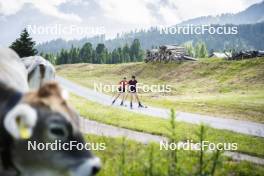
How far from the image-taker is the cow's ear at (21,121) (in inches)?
230

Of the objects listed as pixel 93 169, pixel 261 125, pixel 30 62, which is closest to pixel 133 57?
pixel 261 125

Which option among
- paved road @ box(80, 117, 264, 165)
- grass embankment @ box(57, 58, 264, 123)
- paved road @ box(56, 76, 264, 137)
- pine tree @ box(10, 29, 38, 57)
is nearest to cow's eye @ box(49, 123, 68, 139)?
paved road @ box(80, 117, 264, 165)

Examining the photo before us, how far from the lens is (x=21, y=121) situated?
5855 millimetres

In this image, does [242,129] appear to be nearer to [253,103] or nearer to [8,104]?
[253,103]

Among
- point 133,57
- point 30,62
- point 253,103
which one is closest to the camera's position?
point 30,62

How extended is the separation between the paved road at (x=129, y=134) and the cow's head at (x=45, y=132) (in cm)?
866

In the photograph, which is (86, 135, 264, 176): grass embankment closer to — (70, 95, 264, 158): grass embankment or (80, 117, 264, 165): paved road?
(80, 117, 264, 165): paved road

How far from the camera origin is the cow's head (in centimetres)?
586

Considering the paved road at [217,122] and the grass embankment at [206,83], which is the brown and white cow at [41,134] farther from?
the grass embankment at [206,83]

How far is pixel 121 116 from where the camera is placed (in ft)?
82.1

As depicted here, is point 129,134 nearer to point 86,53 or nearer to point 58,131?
point 58,131

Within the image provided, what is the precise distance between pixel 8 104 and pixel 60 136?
908 mm

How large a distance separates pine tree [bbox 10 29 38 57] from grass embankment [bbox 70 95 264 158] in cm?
433

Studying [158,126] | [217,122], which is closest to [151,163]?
[158,126]
